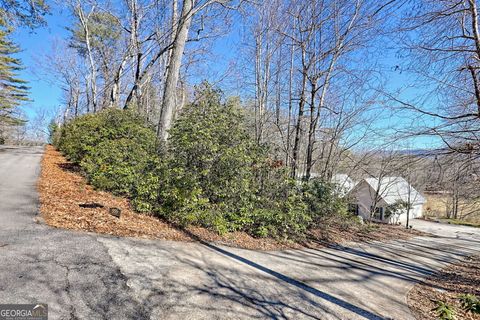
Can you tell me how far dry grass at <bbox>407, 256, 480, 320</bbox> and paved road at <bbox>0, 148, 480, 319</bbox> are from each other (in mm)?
240

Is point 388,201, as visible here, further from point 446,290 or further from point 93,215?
point 93,215

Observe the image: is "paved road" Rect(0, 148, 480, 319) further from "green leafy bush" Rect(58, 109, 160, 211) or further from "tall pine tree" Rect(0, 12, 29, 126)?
"tall pine tree" Rect(0, 12, 29, 126)

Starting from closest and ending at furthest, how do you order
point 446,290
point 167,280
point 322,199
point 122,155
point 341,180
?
point 167,280
point 446,290
point 122,155
point 322,199
point 341,180

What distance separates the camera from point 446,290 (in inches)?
206

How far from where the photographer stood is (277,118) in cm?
1066

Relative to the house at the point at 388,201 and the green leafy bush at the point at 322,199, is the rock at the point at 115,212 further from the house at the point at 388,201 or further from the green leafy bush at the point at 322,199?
the house at the point at 388,201

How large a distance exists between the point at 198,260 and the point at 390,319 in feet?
9.56

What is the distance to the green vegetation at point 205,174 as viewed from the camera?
5660 millimetres

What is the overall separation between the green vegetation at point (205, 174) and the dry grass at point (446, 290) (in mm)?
2917

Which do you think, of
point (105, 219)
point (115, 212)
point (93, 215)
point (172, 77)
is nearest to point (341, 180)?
point (172, 77)

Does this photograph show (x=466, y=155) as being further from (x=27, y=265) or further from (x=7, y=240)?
(x=7, y=240)

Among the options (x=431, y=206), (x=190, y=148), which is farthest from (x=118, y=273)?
(x=431, y=206)

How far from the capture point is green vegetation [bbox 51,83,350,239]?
5660 millimetres

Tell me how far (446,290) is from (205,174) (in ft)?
19.0
